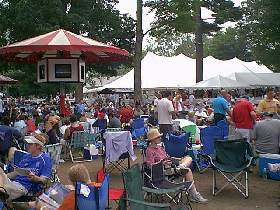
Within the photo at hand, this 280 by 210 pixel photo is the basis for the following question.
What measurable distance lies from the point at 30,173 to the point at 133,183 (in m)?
1.20

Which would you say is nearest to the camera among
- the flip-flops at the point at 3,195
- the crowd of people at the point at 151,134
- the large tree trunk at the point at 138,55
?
the flip-flops at the point at 3,195

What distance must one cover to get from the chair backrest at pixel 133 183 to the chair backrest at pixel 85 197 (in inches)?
21.3

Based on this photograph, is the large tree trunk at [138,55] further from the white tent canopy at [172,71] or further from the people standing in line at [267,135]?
the people standing in line at [267,135]

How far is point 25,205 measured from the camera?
4777mm

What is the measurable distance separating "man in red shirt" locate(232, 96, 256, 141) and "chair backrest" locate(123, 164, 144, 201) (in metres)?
4.19

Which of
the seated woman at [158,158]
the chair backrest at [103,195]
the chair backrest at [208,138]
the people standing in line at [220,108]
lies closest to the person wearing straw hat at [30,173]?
the chair backrest at [103,195]

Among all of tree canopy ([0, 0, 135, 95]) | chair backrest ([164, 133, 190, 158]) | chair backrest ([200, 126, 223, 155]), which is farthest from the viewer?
tree canopy ([0, 0, 135, 95])

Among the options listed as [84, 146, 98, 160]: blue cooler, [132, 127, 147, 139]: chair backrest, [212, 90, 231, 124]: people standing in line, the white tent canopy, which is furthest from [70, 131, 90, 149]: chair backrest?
the white tent canopy

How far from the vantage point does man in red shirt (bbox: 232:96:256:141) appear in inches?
350

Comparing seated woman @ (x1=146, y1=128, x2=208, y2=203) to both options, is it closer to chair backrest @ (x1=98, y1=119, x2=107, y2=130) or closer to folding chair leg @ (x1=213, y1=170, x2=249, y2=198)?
folding chair leg @ (x1=213, y1=170, x2=249, y2=198)

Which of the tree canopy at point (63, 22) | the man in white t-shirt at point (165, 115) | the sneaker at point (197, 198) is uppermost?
the tree canopy at point (63, 22)

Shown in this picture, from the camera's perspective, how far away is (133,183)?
16.3 feet

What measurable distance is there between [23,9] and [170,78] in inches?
343

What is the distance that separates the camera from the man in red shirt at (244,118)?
29.1 feet
